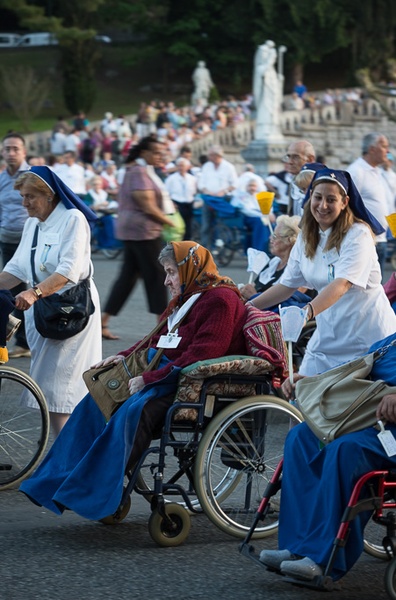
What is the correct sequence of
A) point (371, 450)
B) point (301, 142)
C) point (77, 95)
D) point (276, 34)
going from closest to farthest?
point (371, 450), point (301, 142), point (77, 95), point (276, 34)

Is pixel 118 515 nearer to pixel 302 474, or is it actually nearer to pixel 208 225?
pixel 302 474

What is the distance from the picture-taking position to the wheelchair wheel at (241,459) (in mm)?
5875

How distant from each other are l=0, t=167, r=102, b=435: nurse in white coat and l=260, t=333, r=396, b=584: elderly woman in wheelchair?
2.19 m

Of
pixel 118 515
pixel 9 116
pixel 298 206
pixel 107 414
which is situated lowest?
pixel 118 515

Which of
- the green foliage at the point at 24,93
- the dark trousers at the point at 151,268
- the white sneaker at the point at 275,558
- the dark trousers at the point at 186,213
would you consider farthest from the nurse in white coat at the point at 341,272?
the green foliage at the point at 24,93

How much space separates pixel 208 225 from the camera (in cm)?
2059

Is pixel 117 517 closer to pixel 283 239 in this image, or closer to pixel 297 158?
pixel 283 239

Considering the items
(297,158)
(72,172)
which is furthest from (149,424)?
(72,172)

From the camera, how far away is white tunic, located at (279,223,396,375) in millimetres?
6105

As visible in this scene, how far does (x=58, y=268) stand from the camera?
22.9 ft

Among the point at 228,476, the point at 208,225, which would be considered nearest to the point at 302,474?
the point at 228,476

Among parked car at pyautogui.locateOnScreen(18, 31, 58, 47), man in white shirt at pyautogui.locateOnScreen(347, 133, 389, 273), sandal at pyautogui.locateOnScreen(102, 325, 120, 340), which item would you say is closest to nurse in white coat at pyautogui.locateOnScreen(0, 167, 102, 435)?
sandal at pyautogui.locateOnScreen(102, 325, 120, 340)

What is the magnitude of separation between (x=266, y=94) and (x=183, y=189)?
17.9 meters

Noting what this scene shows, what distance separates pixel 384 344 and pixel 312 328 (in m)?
3.79
